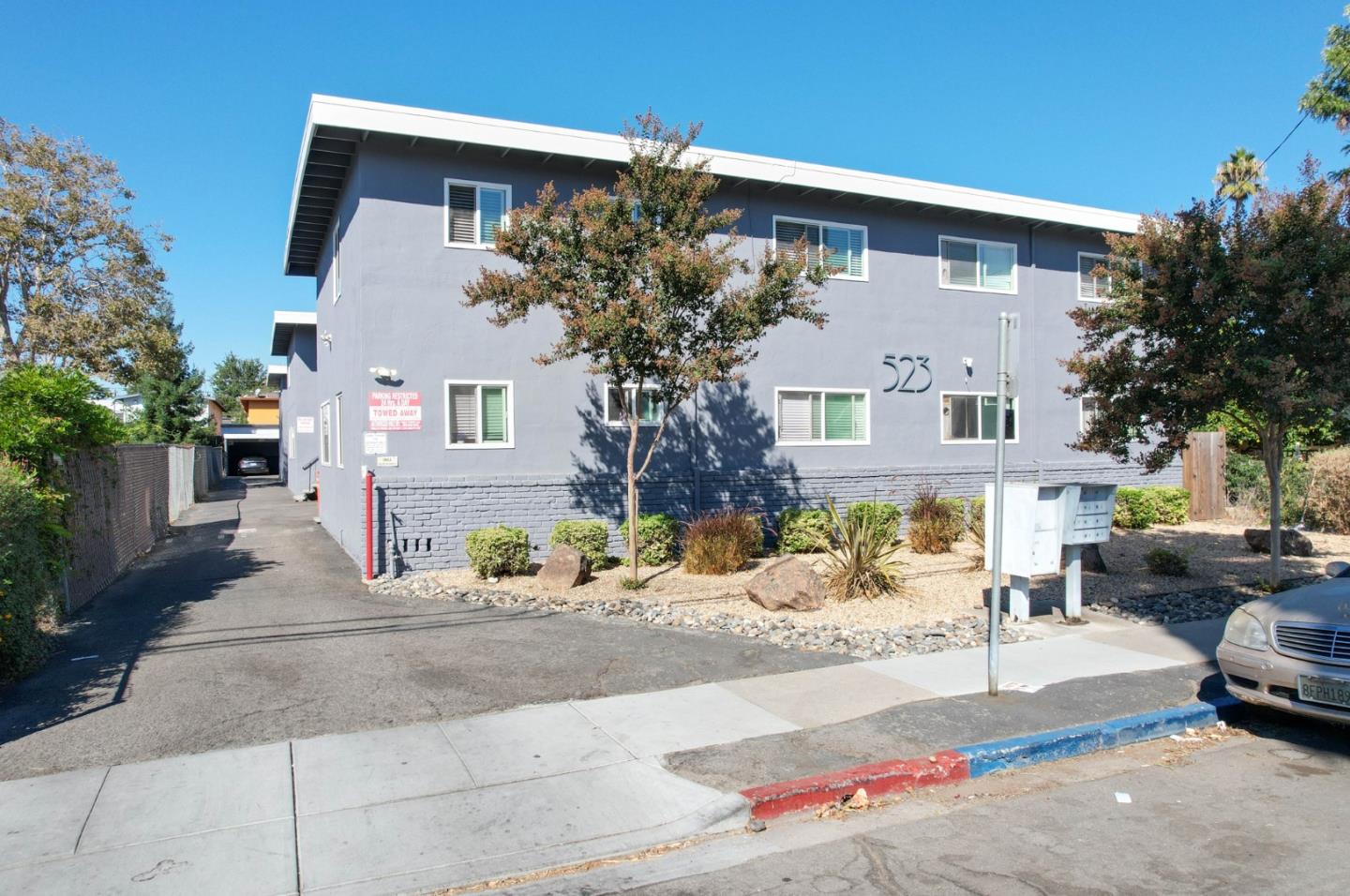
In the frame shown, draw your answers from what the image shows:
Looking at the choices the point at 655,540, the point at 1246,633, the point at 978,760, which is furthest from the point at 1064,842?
the point at 655,540

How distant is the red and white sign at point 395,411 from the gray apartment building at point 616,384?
0.10ft

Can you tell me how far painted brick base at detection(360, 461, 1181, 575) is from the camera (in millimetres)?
13375

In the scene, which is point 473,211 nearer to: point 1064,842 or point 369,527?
point 369,527

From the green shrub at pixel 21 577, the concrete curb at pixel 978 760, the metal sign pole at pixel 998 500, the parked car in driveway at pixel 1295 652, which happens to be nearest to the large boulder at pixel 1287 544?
the parked car in driveway at pixel 1295 652

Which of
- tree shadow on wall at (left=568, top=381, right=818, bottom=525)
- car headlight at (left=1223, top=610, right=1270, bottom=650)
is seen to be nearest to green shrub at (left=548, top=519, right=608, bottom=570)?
tree shadow on wall at (left=568, top=381, right=818, bottom=525)

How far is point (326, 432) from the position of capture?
740 inches

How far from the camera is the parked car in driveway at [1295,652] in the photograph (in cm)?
618

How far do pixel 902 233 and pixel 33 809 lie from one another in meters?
16.1

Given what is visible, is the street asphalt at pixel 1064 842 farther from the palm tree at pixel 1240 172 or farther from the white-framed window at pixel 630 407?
the palm tree at pixel 1240 172

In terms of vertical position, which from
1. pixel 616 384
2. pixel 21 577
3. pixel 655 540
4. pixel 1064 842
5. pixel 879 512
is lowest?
pixel 1064 842

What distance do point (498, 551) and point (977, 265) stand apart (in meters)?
11.6

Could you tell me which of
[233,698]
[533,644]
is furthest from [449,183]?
[233,698]

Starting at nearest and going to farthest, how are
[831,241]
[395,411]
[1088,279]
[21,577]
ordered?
[21,577]
[395,411]
[831,241]
[1088,279]

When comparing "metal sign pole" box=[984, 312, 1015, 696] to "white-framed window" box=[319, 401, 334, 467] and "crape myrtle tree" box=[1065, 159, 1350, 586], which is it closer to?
"crape myrtle tree" box=[1065, 159, 1350, 586]
